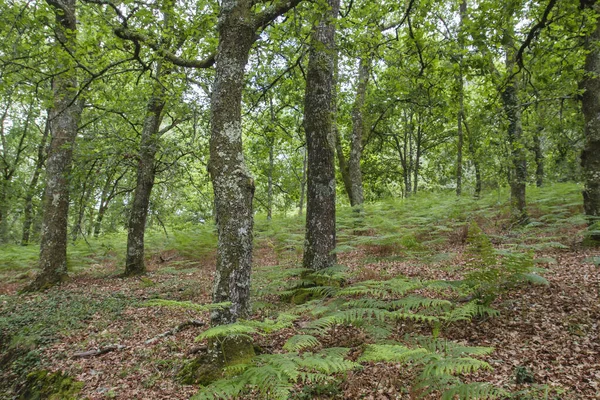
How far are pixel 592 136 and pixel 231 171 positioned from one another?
779cm

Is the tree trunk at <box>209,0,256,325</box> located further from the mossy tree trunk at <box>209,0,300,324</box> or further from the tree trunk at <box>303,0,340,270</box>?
the tree trunk at <box>303,0,340,270</box>

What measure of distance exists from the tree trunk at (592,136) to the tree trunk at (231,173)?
725 centimetres

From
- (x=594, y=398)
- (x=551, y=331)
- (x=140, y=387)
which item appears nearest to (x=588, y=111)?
(x=551, y=331)

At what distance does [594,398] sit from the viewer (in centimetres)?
304

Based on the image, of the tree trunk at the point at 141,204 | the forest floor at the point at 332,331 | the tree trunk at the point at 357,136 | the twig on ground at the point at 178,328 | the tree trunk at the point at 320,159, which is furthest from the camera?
the tree trunk at the point at 357,136

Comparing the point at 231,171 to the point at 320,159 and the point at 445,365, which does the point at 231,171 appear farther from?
the point at 445,365

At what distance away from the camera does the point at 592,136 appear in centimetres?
732

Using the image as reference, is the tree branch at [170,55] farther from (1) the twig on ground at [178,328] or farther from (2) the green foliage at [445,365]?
(2) the green foliage at [445,365]

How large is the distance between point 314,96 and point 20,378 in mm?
6514

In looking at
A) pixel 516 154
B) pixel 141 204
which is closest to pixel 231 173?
pixel 141 204

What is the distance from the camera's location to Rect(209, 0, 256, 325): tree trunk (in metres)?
4.14

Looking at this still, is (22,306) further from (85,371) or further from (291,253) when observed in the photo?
(291,253)

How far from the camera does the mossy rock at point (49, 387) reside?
14.6ft

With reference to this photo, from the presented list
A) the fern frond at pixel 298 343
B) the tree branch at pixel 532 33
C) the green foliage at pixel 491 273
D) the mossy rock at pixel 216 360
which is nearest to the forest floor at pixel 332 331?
the mossy rock at pixel 216 360
